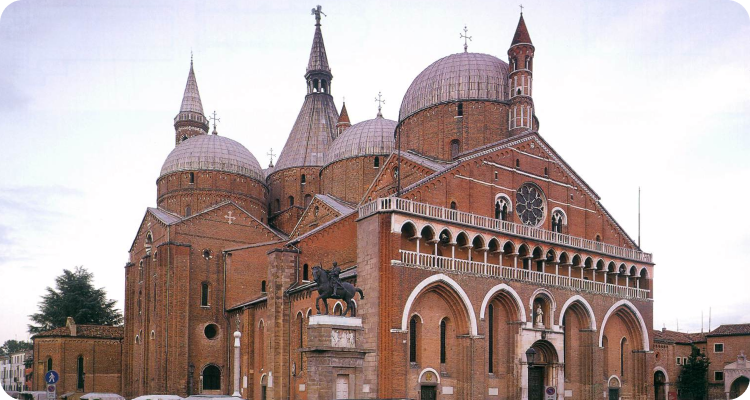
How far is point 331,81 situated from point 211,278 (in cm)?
2199

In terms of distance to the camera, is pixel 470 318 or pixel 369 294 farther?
pixel 470 318

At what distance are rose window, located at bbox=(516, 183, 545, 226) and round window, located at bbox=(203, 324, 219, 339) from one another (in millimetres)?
20008

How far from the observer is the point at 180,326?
145ft

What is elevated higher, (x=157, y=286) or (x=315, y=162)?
(x=315, y=162)

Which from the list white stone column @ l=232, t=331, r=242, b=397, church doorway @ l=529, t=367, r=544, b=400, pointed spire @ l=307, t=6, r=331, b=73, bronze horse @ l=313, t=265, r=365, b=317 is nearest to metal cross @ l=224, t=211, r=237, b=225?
Answer: white stone column @ l=232, t=331, r=242, b=397

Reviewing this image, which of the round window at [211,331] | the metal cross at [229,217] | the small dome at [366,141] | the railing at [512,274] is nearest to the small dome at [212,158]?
the metal cross at [229,217]

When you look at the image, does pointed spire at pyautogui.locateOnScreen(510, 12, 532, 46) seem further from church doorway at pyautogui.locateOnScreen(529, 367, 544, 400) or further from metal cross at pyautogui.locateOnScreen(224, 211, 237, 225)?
metal cross at pyautogui.locateOnScreen(224, 211, 237, 225)

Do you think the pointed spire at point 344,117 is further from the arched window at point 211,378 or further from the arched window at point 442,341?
the arched window at point 442,341

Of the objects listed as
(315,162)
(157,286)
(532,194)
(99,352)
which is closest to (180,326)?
(157,286)

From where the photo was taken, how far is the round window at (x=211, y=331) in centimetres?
4538

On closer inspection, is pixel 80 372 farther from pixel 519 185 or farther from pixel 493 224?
pixel 519 185

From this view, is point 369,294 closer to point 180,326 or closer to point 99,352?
point 180,326

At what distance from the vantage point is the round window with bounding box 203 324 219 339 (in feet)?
149

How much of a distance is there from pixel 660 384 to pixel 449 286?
24.8 m
